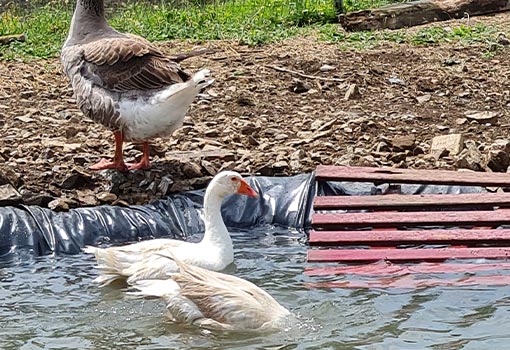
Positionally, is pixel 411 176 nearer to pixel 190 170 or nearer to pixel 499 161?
pixel 499 161

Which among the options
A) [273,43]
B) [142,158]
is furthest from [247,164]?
[273,43]

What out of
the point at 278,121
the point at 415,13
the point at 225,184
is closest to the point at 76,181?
the point at 225,184

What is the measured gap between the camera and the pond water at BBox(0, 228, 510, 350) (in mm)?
→ 4941

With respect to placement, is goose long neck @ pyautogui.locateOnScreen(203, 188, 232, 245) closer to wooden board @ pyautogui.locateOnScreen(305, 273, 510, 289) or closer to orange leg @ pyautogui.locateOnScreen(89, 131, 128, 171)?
wooden board @ pyautogui.locateOnScreen(305, 273, 510, 289)

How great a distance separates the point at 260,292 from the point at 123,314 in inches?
31.6

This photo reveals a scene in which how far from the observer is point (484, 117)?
9047mm

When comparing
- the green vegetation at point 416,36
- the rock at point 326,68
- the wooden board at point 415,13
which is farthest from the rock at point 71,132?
the wooden board at point 415,13

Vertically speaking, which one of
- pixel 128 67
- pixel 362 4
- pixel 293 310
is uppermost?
pixel 362 4

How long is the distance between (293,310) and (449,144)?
10.6 ft

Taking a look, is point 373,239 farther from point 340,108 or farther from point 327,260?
point 340,108

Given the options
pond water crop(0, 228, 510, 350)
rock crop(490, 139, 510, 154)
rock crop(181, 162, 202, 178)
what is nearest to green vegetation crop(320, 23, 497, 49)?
rock crop(490, 139, 510, 154)

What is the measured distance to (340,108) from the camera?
9.62 metres

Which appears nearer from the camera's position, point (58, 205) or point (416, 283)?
point (416, 283)

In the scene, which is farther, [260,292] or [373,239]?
[373,239]
